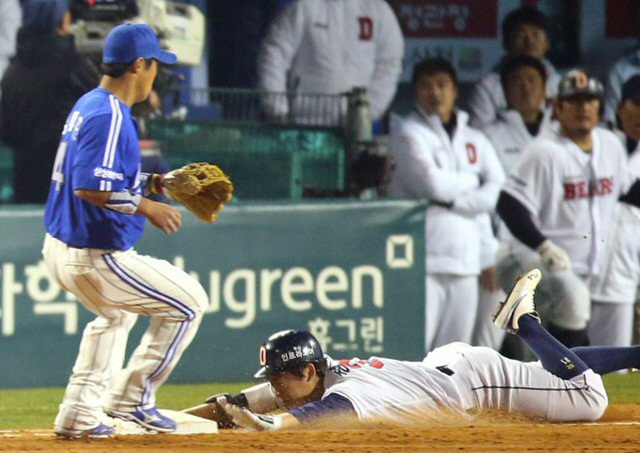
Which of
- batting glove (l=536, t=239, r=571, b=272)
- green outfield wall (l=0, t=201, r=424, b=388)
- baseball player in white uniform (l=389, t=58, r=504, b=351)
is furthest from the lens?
baseball player in white uniform (l=389, t=58, r=504, b=351)

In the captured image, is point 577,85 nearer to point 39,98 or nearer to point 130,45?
point 39,98

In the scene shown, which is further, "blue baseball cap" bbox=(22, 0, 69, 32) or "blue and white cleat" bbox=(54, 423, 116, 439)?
"blue baseball cap" bbox=(22, 0, 69, 32)

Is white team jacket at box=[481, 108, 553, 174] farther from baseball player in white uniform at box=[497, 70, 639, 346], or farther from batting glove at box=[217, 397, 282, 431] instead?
batting glove at box=[217, 397, 282, 431]

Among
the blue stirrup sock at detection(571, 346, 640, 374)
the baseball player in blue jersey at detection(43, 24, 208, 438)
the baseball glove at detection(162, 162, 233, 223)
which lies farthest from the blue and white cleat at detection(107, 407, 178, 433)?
the blue stirrup sock at detection(571, 346, 640, 374)

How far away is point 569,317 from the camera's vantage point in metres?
10.5

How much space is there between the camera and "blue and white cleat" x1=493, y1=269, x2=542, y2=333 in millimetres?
7320

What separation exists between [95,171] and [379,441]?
167cm

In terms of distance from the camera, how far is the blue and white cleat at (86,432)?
255 inches

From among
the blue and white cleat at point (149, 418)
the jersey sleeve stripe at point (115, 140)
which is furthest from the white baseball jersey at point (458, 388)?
the jersey sleeve stripe at point (115, 140)

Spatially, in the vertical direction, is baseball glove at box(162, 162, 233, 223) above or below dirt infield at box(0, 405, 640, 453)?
above

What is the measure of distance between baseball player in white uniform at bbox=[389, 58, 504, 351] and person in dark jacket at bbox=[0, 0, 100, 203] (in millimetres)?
2284

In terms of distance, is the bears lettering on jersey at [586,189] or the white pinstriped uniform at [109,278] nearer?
the white pinstriped uniform at [109,278]

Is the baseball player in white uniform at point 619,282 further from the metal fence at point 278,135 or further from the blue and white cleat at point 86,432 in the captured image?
the blue and white cleat at point 86,432

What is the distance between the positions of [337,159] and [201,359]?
71.3 inches
